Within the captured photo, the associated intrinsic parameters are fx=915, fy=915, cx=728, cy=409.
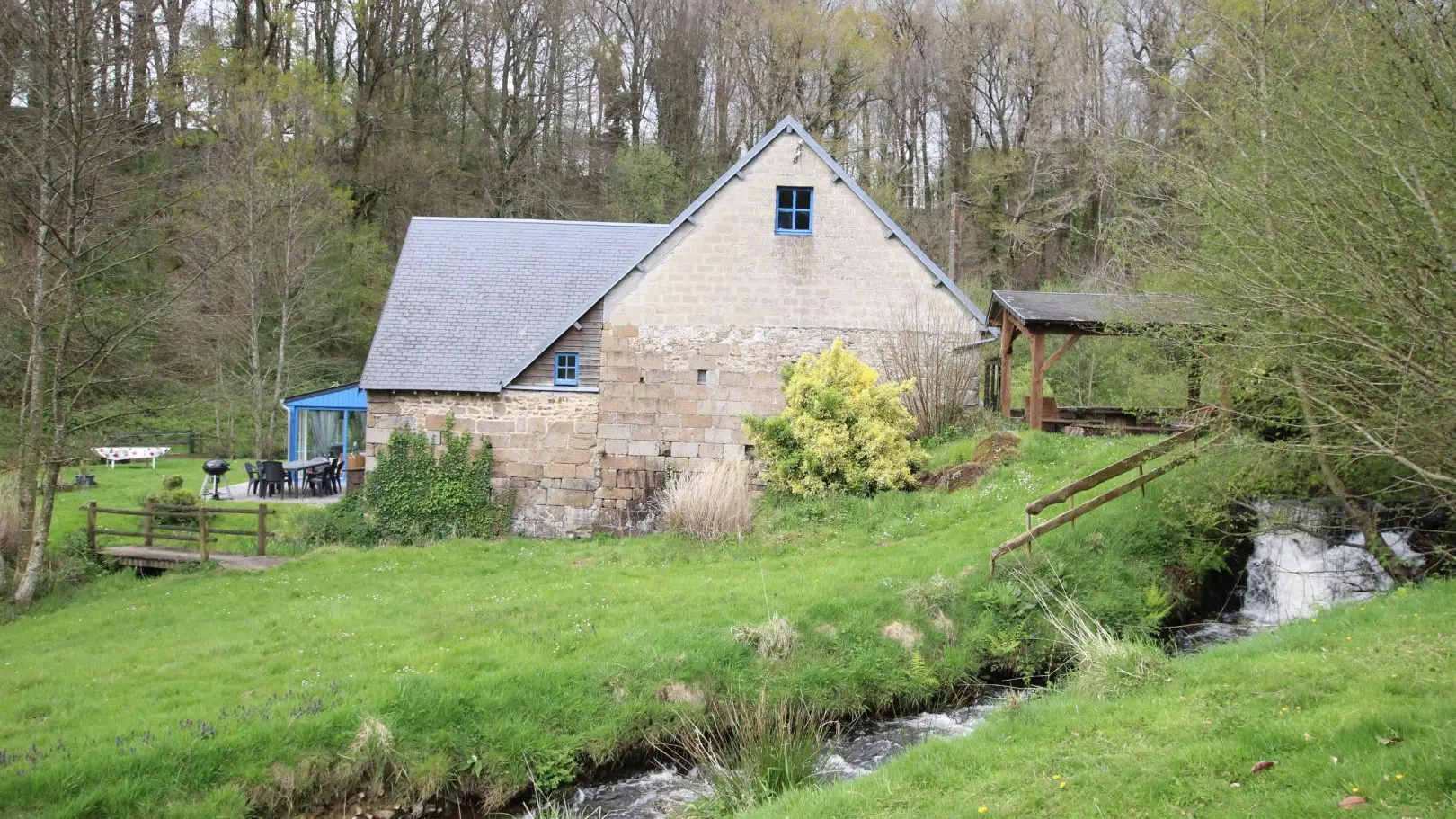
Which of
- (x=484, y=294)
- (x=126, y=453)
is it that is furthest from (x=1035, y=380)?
(x=126, y=453)

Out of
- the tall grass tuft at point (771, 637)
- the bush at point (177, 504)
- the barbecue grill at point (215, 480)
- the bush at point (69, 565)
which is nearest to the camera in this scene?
the tall grass tuft at point (771, 637)

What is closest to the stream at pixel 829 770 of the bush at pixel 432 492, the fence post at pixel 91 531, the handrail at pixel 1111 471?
the handrail at pixel 1111 471

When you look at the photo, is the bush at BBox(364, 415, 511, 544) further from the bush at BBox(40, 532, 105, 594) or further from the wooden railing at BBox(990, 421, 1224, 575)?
the wooden railing at BBox(990, 421, 1224, 575)

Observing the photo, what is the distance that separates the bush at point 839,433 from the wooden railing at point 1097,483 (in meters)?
3.24

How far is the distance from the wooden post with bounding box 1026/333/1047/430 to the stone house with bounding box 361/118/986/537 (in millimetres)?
1192

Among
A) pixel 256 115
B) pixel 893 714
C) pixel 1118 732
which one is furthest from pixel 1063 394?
pixel 256 115

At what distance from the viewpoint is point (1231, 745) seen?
214 inches

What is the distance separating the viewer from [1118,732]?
6.12m

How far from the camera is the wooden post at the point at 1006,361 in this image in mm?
16750

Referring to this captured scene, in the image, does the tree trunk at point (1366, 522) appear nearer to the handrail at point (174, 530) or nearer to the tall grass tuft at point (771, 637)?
the tall grass tuft at point (771, 637)

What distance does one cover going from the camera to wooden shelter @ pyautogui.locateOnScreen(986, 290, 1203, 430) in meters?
10.2

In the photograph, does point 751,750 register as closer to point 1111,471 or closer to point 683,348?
point 1111,471

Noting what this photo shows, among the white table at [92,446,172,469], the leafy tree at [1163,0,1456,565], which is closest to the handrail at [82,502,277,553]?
the white table at [92,446,172,469]

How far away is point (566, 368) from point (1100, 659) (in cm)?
1097
